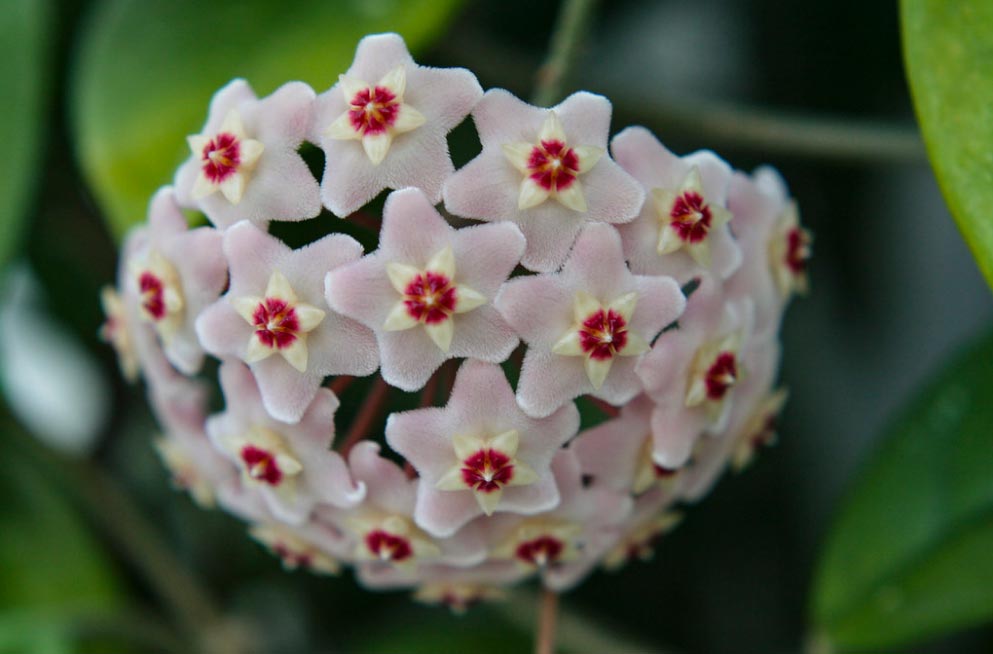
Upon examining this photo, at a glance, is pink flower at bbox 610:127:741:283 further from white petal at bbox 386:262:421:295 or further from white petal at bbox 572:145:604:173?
white petal at bbox 386:262:421:295

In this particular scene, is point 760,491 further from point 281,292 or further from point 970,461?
point 281,292

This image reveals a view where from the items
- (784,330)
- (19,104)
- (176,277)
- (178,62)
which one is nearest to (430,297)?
(176,277)

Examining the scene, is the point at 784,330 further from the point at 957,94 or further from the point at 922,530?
the point at 957,94

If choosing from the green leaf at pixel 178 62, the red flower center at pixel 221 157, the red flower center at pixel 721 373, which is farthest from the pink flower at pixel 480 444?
the green leaf at pixel 178 62

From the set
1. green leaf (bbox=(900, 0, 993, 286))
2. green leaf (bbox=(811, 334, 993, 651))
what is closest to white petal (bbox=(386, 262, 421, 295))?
green leaf (bbox=(900, 0, 993, 286))

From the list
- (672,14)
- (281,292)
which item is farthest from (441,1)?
(672,14)

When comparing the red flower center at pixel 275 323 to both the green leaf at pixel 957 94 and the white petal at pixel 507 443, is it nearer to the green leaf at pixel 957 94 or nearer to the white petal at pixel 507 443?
the white petal at pixel 507 443
